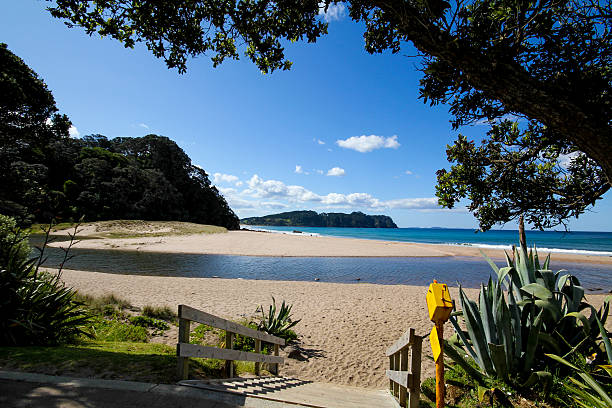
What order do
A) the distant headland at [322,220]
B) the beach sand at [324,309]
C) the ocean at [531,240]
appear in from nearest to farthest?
the beach sand at [324,309]
the ocean at [531,240]
the distant headland at [322,220]

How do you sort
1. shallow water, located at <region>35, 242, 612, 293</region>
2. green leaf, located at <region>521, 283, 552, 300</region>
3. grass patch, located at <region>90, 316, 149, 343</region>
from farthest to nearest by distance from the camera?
shallow water, located at <region>35, 242, 612, 293</region> → grass patch, located at <region>90, 316, 149, 343</region> → green leaf, located at <region>521, 283, 552, 300</region>

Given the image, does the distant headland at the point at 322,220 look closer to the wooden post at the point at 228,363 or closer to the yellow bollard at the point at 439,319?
the wooden post at the point at 228,363

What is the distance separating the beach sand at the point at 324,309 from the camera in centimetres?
554

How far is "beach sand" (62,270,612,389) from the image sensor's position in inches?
218

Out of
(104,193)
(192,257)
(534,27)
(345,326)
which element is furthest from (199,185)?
(534,27)

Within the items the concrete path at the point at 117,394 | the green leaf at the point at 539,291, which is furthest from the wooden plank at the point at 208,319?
the green leaf at the point at 539,291

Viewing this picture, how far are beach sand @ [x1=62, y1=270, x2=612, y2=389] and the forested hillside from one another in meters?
3.70

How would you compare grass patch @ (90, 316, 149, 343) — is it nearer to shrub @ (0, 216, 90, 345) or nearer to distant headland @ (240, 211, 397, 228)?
shrub @ (0, 216, 90, 345)

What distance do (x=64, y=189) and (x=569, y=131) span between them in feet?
194

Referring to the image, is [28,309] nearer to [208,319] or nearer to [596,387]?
[208,319]

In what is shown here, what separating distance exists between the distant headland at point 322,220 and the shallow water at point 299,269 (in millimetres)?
164180

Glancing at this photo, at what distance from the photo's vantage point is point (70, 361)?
9.14 feet

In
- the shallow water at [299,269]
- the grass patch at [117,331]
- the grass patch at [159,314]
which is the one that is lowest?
the shallow water at [299,269]

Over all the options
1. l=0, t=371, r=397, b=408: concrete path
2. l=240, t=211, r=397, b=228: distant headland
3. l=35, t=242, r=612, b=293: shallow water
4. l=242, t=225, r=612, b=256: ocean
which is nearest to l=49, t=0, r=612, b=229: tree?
l=242, t=225, r=612, b=256: ocean
